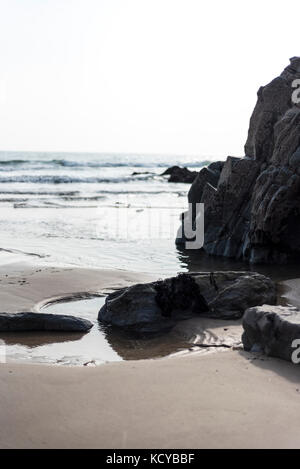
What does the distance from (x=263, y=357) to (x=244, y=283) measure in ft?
7.85

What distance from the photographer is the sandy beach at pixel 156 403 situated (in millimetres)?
3990

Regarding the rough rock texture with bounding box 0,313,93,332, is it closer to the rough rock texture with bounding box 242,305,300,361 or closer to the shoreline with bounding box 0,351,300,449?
the shoreline with bounding box 0,351,300,449

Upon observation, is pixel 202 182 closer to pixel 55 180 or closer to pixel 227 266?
pixel 227 266

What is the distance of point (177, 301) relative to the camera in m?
7.73

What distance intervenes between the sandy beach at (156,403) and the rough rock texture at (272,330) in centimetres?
12

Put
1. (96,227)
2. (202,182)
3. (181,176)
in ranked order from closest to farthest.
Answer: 1. (202,182)
2. (96,227)
3. (181,176)

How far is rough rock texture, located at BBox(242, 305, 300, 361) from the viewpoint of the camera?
550 centimetres

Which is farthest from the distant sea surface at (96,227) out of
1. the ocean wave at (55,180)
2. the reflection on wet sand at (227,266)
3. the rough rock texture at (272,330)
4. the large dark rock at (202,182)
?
the ocean wave at (55,180)

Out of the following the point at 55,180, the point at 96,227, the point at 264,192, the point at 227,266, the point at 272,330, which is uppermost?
the point at 264,192

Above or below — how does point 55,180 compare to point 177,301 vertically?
above

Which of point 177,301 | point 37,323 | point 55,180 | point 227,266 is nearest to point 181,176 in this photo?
point 55,180

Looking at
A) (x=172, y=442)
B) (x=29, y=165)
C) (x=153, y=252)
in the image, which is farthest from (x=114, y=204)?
(x=29, y=165)

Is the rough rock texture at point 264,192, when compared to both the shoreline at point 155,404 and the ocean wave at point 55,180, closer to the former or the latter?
the shoreline at point 155,404

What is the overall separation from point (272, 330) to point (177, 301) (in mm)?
2154
